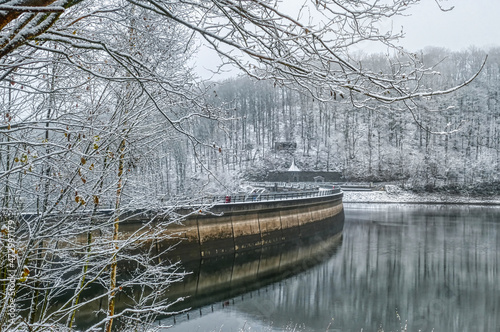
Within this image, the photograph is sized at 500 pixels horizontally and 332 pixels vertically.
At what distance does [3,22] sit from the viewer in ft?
7.32

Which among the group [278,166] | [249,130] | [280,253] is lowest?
[280,253]

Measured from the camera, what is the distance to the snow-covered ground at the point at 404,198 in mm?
57969

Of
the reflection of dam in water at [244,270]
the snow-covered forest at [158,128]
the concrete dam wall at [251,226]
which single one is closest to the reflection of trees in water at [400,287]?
the reflection of dam in water at [244,270]

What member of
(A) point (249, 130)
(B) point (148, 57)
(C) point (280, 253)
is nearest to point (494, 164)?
(A) point (249, 130)

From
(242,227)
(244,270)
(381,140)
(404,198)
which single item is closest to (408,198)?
(404,198)

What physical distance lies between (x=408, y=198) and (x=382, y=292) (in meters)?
43.7

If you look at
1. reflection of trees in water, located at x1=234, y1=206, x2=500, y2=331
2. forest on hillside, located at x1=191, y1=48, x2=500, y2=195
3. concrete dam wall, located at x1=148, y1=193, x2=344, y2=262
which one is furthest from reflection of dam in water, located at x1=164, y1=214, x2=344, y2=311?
forest on hillside, located at x1=191, y1=48, x2=500, y2=195

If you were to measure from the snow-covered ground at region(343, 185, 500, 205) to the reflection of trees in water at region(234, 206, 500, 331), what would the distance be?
2605cm

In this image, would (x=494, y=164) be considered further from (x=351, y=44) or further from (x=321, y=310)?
(x=351, y=44)

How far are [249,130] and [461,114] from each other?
135ft

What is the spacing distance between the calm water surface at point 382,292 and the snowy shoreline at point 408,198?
2718 centimetres

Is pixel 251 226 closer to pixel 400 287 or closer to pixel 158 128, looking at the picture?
pixel 400 287

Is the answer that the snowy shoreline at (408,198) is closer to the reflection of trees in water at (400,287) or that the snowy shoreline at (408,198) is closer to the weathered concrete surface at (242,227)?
the weathered concrete surface at (242,227)

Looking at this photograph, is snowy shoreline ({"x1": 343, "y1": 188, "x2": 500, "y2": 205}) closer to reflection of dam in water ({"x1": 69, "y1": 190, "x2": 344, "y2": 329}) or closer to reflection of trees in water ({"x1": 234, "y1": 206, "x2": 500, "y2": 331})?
reflection of dam in water ({"x1": 69, "y1": 190, "x2": 344, "y2": 329})
